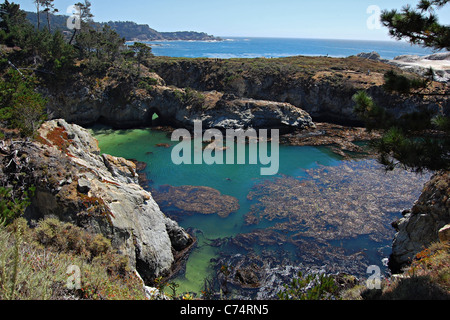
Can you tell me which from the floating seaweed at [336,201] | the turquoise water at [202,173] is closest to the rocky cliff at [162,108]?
the turquoise water at [202,173]

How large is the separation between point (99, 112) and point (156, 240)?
31.6 metres

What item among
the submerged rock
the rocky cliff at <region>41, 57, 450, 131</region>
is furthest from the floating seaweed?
the rocky cliff at <region>41, 57, 450, 131</region>

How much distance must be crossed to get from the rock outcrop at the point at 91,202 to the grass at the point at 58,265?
113cm

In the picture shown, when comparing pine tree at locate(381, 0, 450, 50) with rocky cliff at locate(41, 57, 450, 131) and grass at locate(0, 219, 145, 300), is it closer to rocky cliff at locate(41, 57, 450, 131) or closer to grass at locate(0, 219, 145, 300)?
grass at locate(0, 219, 145, 300)

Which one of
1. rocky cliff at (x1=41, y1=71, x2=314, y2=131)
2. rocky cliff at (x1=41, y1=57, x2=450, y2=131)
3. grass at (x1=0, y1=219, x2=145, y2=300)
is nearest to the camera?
grass at (x1=0, y1=219, x2=145, y2=300)

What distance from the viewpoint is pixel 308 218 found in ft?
64.8

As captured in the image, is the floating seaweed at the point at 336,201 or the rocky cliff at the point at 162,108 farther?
the rocky cliff at the point at 162,108

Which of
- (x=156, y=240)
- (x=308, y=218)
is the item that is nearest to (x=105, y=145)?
(x=156, y=240)

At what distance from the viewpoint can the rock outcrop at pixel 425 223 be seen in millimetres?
12805

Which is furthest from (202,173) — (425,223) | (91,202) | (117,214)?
(425,223)

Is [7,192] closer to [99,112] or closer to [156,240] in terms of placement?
[156,240]

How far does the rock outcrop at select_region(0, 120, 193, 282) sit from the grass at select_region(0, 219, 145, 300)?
113 centimetres

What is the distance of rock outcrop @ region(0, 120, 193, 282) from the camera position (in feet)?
37.7

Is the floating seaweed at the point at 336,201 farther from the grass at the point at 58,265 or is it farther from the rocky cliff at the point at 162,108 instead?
the rocky cliff at the point at 162,108
